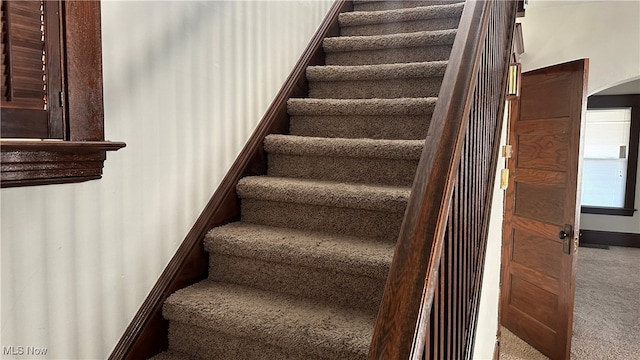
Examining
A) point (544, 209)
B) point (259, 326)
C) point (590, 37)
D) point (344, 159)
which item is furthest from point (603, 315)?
point (259, 326)

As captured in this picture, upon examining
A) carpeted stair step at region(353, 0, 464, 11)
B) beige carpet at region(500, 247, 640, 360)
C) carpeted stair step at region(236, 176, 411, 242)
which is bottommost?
beige carpet at region(500, 247, 640, 360)

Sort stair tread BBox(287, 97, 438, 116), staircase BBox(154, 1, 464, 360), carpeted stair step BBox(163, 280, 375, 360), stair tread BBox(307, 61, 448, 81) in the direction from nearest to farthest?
carpeted stair step BBox(163, 280, 375, 360)
staircase BBox(154, 1, 464, 360)
stair tread BBox(287, 97, 438, 116)
stair tread BBox(307, 61, 448, 81)

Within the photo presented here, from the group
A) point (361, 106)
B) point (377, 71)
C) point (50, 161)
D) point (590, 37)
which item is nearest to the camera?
point (50, 161)

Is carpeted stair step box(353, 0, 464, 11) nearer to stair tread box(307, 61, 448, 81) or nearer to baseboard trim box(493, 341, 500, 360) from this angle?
stair tread box(307, 61, 448, 81)

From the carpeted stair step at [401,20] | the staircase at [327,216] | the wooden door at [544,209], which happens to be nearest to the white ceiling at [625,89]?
the wooden door at [544,209]

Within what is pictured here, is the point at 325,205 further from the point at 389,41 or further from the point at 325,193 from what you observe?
the point at 389,41

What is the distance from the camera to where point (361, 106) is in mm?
2117

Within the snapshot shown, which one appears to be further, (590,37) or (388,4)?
(590,37)

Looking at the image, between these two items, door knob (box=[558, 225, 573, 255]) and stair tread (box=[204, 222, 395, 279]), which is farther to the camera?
door knob (box=[558, 225, 573, 255])

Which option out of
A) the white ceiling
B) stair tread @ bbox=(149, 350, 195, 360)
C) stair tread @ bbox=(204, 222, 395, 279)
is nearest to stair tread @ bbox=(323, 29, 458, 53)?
stair tread @ bbox=(204, 222, 395, 279)

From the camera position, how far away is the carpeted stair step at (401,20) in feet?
8.14

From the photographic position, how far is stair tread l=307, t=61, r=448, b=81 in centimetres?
213

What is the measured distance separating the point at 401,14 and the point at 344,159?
115cm

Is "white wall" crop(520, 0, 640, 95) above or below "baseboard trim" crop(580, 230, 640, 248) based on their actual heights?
above
